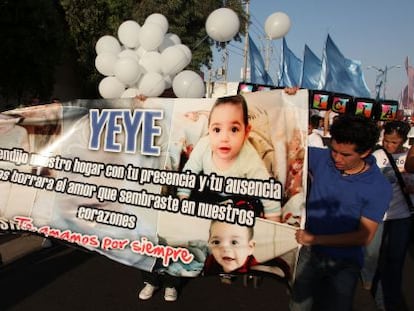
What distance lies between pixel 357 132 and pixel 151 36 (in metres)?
6.03

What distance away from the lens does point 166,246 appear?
3.36 metres

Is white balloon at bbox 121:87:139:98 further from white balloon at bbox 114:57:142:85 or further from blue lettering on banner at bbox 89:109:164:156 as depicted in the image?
blue lettering on banner at bbox 89:109:164:156

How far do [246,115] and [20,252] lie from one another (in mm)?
3393

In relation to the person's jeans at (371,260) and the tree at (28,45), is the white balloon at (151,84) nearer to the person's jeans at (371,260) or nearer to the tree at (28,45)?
the person's jeans at (371,260)

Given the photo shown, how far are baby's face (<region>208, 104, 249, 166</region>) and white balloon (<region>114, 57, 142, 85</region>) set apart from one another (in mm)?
4384

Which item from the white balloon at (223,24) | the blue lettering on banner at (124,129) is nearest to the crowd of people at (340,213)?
the blue lettering on banner at (124,129)

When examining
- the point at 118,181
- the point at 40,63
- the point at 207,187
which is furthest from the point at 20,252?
the point at 40,63

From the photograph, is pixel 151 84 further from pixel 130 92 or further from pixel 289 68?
pixel 289 68

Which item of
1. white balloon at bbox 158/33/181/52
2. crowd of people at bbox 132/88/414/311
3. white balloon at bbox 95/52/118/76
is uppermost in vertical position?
white balloon at bbox 158/33/181/52

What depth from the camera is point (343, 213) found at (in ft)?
7.87

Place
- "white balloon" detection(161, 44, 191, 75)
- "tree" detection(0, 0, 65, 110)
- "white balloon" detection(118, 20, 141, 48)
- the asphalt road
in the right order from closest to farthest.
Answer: the asphalt road, "white balloon" detection(161, 44, 191, 75), "white balloon" detection(118, 20, 141, 48), "tree" detection(0, 0, 65, 110)

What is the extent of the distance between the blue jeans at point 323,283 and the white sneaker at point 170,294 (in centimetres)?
155

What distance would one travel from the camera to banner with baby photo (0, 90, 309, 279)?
3.05 m

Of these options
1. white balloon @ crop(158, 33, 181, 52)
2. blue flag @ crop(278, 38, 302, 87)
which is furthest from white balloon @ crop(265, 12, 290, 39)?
blue flag @ crop(278, 38, 302, 87)
